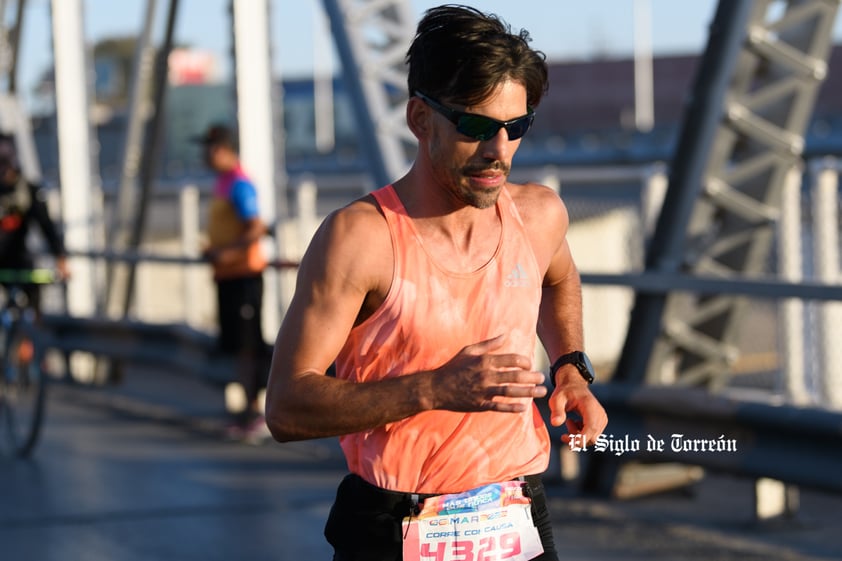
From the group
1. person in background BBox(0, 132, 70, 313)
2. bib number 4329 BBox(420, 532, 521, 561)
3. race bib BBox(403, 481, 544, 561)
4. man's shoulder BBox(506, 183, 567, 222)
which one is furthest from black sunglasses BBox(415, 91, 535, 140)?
person in background BBox(0, 132, 70, 313)

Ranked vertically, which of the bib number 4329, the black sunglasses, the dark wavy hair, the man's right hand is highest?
the dark wavy hair

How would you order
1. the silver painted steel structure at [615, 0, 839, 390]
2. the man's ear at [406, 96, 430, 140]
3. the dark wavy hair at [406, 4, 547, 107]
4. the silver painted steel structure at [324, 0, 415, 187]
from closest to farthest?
the dark wavy hair at [406, 4, 547, 107] → the man's ear at [406, 96, 430, 140] → the silver painted steel structure at [615, 0, 839, 390] → the silver painted steel structure at [324, 0, 415, 187]

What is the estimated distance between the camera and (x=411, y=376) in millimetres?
3230

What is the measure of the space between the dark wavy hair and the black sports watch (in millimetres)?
680

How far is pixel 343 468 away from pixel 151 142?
5.71 metres

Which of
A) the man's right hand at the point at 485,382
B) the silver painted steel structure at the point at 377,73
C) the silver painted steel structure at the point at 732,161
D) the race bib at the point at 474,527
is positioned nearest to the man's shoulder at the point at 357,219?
the man's right hand at the point at 485,382

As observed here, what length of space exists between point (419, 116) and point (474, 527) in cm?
88

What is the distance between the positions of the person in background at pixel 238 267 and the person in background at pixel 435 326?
6.79 m

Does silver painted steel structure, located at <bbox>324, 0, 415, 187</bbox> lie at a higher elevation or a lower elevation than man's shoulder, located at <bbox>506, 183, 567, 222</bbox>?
higher

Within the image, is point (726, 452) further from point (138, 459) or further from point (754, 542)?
point (138, 459)

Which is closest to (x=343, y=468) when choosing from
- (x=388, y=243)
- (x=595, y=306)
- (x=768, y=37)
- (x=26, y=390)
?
(x=26, y=390)

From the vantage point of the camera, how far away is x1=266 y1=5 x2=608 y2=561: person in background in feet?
10.8

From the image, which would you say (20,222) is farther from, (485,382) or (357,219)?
(485,382)

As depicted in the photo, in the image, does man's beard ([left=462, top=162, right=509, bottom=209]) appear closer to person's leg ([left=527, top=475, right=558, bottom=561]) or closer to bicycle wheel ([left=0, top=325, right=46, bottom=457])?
person's leg ([left=527, top=475, right=558, bottom=561])
